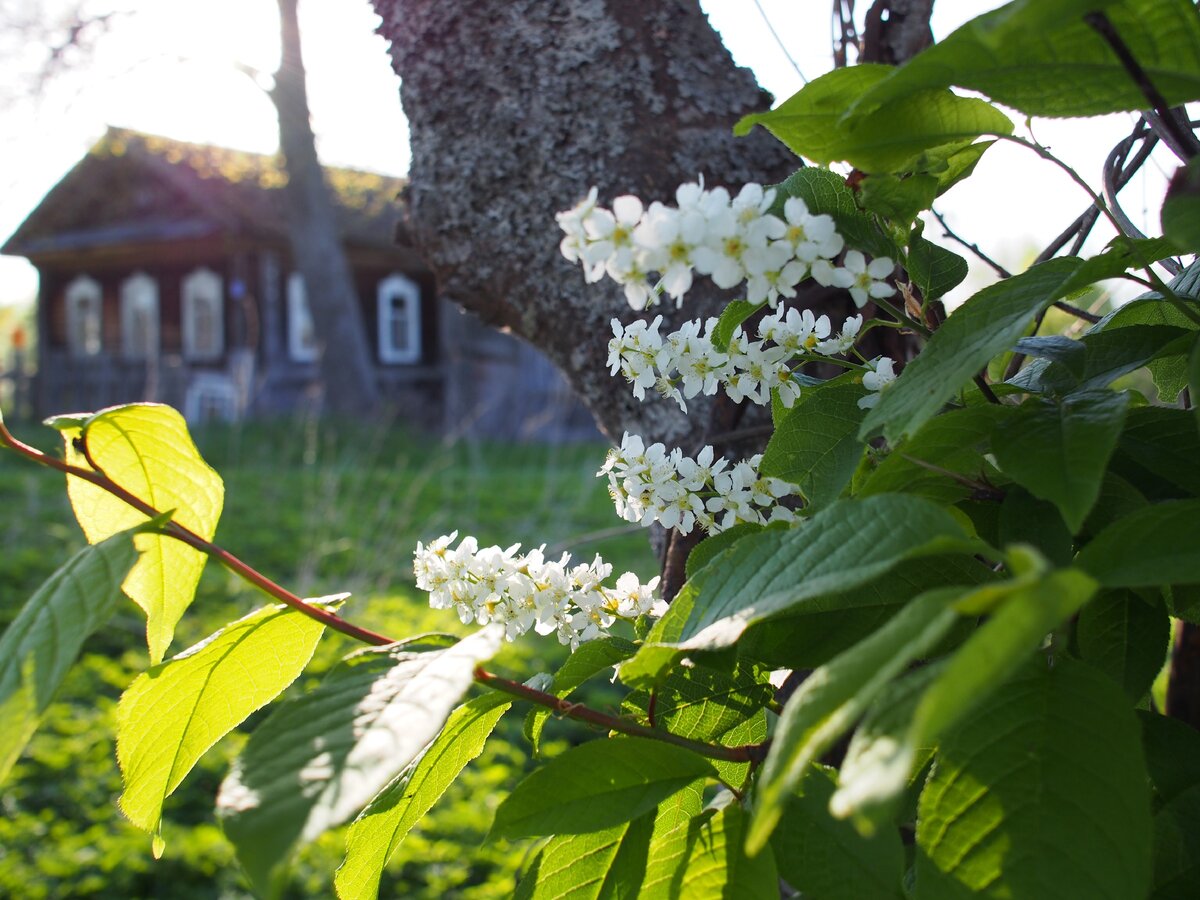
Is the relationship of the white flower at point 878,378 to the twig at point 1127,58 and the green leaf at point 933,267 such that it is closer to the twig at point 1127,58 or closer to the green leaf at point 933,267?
the green leaf at point 933,267

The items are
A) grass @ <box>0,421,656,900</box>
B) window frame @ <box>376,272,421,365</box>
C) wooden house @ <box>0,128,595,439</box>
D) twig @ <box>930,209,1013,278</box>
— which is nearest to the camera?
twig @ <box>930,209,1013,278</box>

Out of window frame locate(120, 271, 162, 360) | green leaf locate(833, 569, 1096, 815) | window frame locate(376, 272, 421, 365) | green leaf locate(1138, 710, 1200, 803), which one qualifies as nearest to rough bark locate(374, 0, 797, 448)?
green leaf locate(1138, 710, 1200, 803)

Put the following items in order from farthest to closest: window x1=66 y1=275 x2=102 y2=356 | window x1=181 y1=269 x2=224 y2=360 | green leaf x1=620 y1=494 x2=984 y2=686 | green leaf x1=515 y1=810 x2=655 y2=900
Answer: window x1=66 y1=275 x2=102 y2=356 < window x1=181 y1=269 x2=224 y2=360 < green leaf x1=515 y1=810 x2=655 y2=900 < green leaf x1=620 y1=494 x2=984 y2=686

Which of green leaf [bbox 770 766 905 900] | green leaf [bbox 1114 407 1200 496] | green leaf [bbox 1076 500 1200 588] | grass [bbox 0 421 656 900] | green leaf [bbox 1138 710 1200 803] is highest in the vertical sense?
green leaf [bbox 1114 407 1200 496]

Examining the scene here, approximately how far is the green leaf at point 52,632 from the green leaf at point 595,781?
0.27 meters

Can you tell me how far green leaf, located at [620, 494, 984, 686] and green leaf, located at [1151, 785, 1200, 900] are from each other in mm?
264

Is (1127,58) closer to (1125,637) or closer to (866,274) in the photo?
(866,274)

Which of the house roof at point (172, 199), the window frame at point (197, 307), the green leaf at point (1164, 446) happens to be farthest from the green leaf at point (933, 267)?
the window frame at point (197, 307)

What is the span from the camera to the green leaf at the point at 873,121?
633 millimetres

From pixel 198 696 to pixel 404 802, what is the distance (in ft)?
0.57

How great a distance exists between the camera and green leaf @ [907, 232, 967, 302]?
704mm

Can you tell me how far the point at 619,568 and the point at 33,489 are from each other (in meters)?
4.24

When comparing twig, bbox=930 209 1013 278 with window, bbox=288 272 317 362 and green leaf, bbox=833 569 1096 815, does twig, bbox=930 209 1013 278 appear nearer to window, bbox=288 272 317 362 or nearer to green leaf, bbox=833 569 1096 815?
green leaf, bbox=833 569 1096 815

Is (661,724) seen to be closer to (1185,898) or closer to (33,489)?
(1185,898)
